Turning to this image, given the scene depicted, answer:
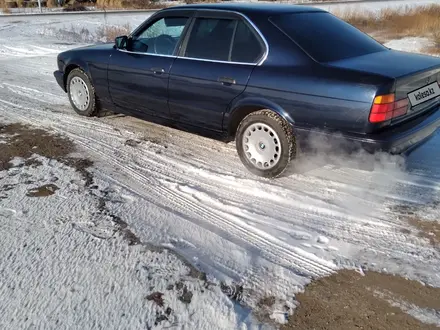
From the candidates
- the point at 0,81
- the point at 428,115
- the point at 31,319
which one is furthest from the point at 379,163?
the point at 0,81

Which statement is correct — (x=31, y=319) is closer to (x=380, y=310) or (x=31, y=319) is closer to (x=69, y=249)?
(x=69, y=249)

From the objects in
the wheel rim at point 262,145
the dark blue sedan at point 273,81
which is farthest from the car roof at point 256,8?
the wheel rim at point 262,145

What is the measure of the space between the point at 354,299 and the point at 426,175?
6.98ft

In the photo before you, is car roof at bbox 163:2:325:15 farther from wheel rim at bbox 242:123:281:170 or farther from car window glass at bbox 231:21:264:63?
wheel rim at bbox 242:123:281:170

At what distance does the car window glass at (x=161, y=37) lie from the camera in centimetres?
468

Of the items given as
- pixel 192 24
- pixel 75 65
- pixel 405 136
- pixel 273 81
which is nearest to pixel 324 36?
pixel 273 81

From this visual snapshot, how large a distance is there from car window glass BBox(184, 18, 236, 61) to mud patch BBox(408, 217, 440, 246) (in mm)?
2275

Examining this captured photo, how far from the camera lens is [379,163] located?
3.60 m

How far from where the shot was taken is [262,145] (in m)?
4.12

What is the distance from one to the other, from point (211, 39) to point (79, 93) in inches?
98.5

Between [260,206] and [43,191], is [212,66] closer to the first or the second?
[260,206]

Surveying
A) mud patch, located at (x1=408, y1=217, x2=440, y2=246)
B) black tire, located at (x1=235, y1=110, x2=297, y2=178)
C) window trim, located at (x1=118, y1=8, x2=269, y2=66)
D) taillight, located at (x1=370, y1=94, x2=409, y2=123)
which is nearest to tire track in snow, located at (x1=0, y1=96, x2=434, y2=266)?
mud patch, located at (x1=408, y1=217, x2=440, y2=246)

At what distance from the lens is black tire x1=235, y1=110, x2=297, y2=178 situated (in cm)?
390

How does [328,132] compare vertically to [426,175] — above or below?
above
